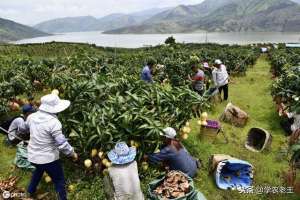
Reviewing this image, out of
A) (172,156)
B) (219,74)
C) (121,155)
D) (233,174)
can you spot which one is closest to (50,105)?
(121,155)

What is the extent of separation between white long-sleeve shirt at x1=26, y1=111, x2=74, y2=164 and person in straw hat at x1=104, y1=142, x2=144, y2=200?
66 centimetres

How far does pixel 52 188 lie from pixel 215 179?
2.71m

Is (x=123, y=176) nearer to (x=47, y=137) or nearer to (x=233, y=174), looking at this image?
(x=47, y=137)

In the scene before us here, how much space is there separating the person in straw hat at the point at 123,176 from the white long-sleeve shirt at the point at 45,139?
659mm

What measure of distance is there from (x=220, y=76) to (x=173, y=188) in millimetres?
6359

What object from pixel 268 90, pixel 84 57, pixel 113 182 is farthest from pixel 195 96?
pixel 268 90

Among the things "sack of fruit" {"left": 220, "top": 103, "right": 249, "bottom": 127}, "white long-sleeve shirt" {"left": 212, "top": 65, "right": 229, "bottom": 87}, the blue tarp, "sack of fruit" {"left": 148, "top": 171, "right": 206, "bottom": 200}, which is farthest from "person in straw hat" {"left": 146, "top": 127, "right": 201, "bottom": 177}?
"white long-sleeve shirt" {"left": 212, "top": 65, "right": 229, "bottom": 87}

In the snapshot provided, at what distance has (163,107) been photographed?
6137mm

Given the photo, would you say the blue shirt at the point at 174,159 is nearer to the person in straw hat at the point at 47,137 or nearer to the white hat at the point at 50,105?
the person in straw hat at the point at 47,137

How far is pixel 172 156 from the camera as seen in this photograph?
5367 mm

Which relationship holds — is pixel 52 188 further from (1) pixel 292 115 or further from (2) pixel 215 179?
(1) pixel 292 115

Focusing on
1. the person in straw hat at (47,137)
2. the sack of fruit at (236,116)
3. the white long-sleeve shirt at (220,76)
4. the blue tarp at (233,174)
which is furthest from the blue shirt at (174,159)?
the white long-sleeve shirt at (220,76)

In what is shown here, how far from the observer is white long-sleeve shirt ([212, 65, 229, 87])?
10.4 metres

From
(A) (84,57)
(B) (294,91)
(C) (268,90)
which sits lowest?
(C) (268,90)
